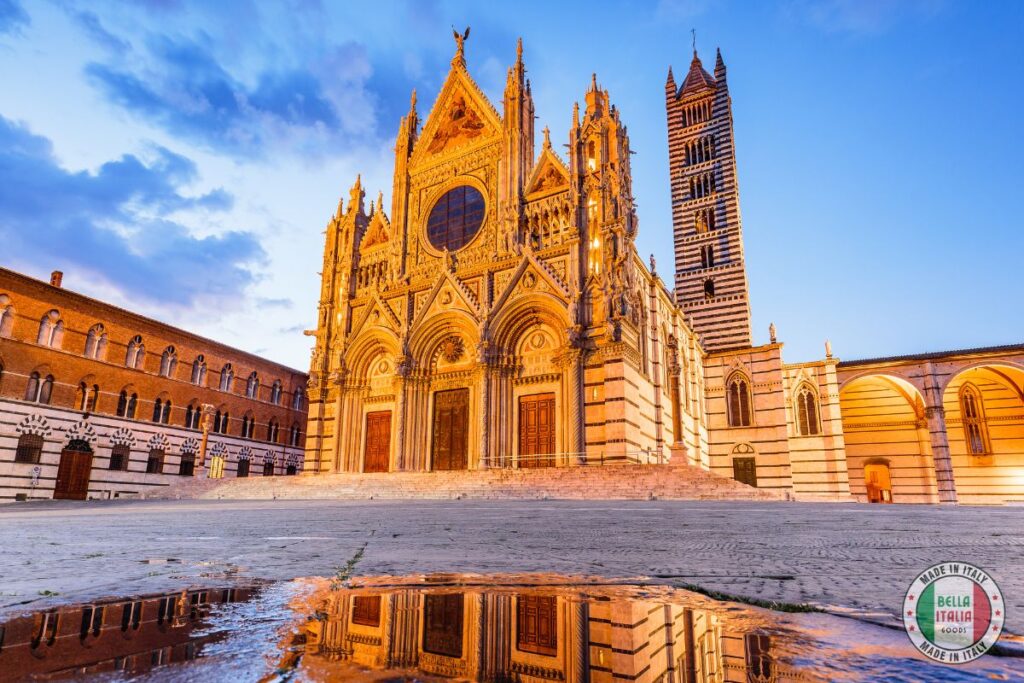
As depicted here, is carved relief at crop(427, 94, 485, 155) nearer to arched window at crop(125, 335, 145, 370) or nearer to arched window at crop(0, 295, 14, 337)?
arched window at crop(125, 335, 145, 370)

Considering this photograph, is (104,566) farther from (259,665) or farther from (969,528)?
(969,528)

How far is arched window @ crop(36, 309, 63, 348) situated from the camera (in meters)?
25.8

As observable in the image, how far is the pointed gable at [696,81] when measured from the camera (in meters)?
42.8

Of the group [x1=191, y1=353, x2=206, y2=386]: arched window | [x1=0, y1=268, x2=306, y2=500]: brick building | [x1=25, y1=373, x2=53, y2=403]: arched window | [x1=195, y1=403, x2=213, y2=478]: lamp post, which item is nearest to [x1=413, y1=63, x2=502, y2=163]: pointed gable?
[x1=191, y1=353, x2=206, y2=386]: arched window

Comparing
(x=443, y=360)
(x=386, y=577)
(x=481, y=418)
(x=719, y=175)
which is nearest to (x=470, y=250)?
(x=443, y=360)

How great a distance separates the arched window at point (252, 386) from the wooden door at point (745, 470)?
2820cm

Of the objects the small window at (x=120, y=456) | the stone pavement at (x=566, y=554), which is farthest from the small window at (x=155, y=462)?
the stone pavement at (x=566, y=554)

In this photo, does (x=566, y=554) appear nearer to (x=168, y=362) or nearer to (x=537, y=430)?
(x=537, y=430)

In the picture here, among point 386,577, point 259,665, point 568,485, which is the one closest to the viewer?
point 259,665

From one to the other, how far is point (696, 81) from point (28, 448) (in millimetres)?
46008

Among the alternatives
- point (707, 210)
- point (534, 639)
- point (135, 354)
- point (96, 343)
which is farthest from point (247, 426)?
point (534, 639)

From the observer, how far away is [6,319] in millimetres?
24656

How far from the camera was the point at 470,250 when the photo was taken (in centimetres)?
2691

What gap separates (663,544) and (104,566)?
12.1 ft
